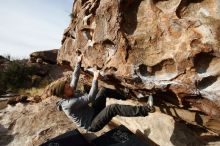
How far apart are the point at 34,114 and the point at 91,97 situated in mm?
3907

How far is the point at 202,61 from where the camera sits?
486 cm

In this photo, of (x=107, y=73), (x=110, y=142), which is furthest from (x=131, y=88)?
(x=110, y=142)

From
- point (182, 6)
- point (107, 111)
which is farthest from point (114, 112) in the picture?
point (182, 6)

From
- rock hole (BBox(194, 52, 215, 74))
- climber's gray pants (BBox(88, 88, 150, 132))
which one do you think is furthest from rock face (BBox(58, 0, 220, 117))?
climber's gray pants (BBox(88, 88, 150, 132))

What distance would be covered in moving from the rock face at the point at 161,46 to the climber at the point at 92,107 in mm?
457

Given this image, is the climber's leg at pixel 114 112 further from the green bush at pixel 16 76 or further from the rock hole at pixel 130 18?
the green bush at pixel 16 76

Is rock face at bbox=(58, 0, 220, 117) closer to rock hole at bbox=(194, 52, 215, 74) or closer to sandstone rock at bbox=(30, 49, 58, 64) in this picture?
rock hole at bbox=(194, 52, 215, 74)

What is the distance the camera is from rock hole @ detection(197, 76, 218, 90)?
477 centimetres

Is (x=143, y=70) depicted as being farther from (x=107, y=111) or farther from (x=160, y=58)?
(x=107, y=111)

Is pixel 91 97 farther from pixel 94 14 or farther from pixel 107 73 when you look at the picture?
pixel 94 14

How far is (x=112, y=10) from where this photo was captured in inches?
233

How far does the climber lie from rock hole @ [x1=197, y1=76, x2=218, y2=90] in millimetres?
991

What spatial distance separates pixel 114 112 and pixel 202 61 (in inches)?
74.8

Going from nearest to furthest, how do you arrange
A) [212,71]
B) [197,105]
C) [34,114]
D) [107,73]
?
[212,71]
[197,105]
[107,73]
[34,114]
